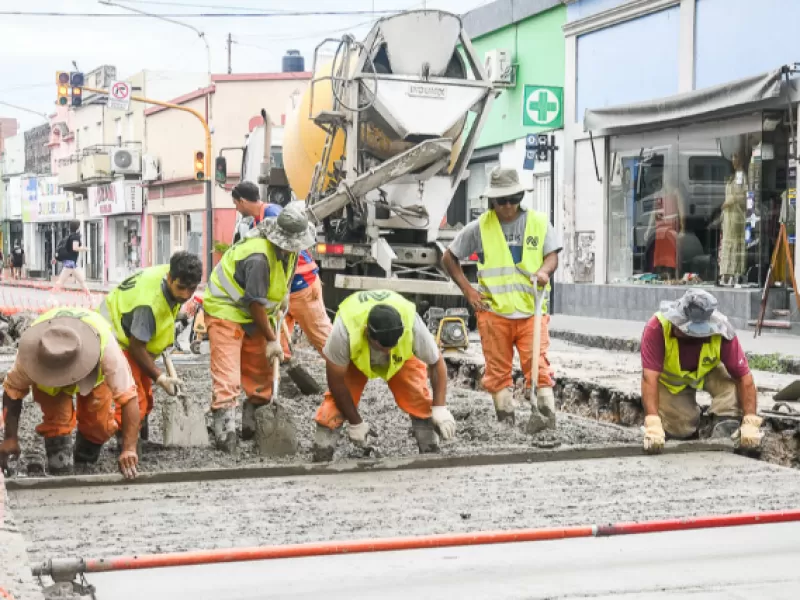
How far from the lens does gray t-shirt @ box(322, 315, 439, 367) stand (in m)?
6.63

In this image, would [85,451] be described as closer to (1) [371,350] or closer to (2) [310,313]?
(1) [371,350]

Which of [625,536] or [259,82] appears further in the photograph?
[259,82]

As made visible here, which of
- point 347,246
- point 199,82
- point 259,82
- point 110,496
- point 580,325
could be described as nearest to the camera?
point 110,496

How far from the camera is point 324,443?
6988 millimetres

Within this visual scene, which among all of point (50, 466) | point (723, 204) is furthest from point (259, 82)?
point (50, 466)

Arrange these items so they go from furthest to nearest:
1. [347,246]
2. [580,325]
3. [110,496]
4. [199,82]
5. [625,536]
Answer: [199,82] < [580,325] < [347,246] < [110,496] < [625,536]

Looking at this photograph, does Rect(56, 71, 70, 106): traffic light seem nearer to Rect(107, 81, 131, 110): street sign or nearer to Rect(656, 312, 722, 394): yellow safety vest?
Rect(107, 81, 131, 110): street sign

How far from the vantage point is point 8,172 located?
213 ft

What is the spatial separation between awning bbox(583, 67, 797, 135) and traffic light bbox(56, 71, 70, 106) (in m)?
11.6

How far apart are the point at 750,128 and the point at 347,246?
5493 mm

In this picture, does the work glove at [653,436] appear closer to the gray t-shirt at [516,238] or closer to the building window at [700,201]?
the gray t-shirt at [516,238]

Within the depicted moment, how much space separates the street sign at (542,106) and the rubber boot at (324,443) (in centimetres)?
1322

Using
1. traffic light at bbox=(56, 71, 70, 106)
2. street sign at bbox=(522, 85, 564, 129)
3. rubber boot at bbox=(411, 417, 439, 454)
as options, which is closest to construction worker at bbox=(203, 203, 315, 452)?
rubber boot at bbox=(411, 417, 439, 454)

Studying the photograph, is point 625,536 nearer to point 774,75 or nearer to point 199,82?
point 774,75
